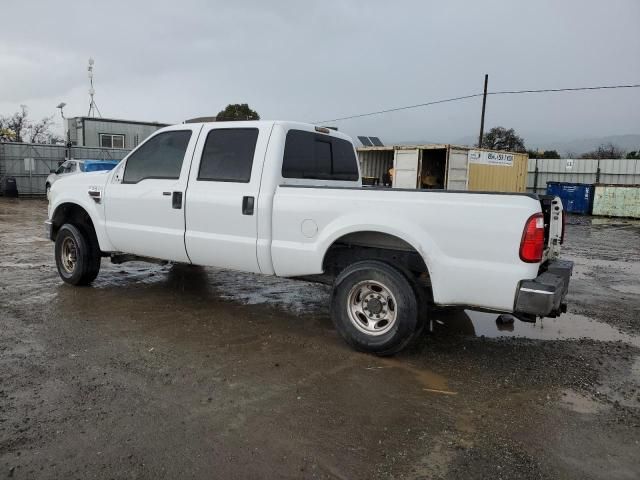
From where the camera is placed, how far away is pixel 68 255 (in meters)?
6.87

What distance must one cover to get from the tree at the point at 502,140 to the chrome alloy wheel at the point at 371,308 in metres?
55.3

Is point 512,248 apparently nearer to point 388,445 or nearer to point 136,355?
point 388,445

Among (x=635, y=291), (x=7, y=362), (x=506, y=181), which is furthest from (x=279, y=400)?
(x=506, y=181)

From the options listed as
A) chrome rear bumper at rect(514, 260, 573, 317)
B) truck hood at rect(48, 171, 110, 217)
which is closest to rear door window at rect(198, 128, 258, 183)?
truck hood at rect(48, 171, 110, 217)

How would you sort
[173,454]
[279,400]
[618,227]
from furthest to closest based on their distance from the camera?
1. [618,227]
2. [279,400]
3. [173,454]

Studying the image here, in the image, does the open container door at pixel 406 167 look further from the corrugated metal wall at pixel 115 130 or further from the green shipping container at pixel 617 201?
the corrugated metal wall at pixel 115 130

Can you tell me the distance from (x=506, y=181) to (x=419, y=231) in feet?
75.0

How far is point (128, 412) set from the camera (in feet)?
11.4

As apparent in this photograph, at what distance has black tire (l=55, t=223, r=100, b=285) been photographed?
21.5 ft

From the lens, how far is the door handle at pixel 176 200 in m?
5.55

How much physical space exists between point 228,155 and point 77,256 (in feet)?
8.67

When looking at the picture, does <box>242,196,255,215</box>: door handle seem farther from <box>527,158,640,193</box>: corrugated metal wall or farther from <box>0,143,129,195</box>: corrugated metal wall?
<box>527,158,640,193</box>: corrugated metal wall

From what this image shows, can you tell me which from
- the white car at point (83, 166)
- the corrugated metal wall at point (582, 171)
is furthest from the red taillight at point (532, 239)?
the corrugated metal wall at point (582, 171)

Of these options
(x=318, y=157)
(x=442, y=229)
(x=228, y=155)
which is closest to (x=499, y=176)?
(x=318, y=157)
